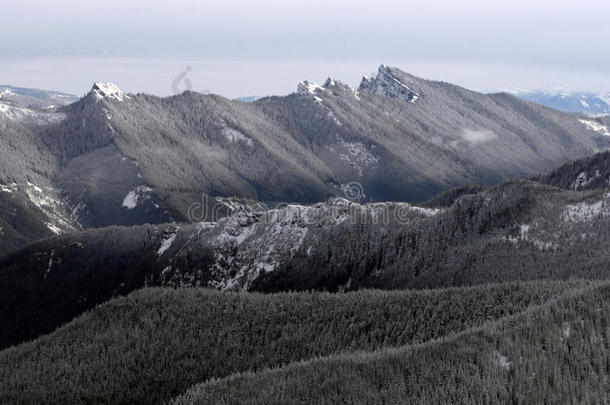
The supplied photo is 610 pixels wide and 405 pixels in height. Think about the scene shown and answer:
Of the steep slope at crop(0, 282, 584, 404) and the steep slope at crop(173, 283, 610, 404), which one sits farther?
the steep slope at crop(0, 282, 584, 404)

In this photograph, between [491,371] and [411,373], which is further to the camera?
[411,373]

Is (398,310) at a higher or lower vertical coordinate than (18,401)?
higher

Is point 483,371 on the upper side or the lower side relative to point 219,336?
upper

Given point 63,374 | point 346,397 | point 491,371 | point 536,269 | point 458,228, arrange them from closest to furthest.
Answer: point 491,371
point 346,397
point 63,374
point 536,269
point 458,228

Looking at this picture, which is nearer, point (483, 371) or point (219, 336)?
point (483, 371)

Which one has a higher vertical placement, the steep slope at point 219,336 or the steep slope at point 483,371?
the steep slope at point 483,371

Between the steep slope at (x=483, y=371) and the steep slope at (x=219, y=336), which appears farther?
the steep slope at (x=219, y=336)

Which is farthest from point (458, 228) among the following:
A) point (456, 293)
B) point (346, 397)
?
point (346, 397)

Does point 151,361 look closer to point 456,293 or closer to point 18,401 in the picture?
point 18,401
